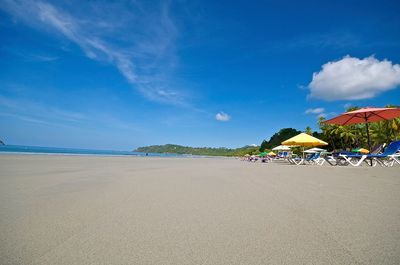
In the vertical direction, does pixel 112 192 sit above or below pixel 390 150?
below

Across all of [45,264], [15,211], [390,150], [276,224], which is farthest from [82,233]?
[390,150]

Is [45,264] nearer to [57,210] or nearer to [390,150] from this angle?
[57,210]

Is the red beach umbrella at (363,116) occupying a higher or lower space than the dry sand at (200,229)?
higher

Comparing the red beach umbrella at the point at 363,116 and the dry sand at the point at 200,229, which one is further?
the red beach umbrella at the point at 363,116

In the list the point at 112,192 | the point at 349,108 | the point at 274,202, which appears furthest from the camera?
the point at 349,108

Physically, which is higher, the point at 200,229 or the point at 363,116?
the point at 363,116

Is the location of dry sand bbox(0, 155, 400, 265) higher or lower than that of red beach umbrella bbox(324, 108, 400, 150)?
lower

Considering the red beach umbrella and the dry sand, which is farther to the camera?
the red beach umbrella

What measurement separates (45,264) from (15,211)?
5.28 feet

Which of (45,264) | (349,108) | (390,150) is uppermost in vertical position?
(349,108)

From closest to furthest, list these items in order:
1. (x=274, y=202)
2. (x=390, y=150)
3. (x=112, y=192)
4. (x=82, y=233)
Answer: (x=82, y=233)
(x=274, y=202)
(x=112, y=192)
(x=390, y=150)

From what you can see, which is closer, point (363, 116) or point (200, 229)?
point (200, 229)

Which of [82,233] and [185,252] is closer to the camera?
[185,252]

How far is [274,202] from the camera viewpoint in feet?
10.2
